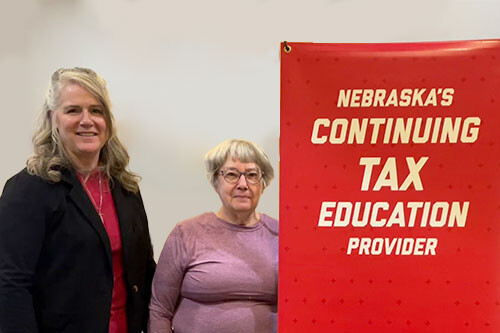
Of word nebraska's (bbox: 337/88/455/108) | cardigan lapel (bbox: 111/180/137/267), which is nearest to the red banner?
word nebraska's (bbox: 337/88/455/108)

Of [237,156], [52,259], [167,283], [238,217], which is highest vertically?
[237,156]

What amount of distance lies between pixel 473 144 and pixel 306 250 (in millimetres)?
542

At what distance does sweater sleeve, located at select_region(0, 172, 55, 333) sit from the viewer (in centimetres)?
141

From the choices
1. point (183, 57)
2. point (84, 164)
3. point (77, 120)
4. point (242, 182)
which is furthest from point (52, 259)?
point (183, 57)

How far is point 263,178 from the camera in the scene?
174cm

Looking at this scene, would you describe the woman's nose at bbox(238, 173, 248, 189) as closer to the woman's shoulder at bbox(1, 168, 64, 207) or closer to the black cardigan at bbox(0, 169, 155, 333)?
the black cardigan at bbox(0, 169, 155, 333)

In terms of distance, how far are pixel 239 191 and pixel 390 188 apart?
52 cm

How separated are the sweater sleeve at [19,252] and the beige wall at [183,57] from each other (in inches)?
31.9

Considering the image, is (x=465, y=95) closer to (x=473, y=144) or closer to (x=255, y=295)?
(x=473, y=144)

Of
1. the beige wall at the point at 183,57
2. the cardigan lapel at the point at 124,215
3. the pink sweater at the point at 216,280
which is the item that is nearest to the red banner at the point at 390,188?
the pink sweater at the point at 216,280

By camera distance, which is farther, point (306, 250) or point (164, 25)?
point (164, 25)

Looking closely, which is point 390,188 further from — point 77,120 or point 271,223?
point 77,120

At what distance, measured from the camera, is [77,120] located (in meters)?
1.53

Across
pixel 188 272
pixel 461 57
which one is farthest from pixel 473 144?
pixel 188 272
